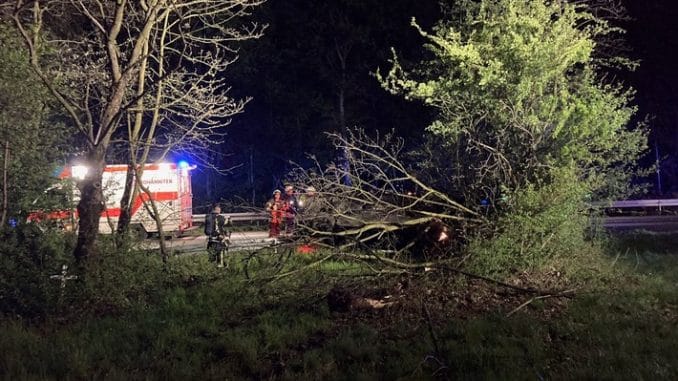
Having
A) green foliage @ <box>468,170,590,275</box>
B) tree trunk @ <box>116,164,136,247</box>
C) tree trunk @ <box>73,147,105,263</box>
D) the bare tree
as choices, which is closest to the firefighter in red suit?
the bare tree

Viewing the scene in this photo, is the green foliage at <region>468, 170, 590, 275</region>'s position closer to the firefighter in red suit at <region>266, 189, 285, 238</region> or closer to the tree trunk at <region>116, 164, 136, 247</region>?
the firefighter in red suit at <region>266, 189, 285, 238</region>

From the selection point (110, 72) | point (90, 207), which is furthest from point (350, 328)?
point (110, 72)

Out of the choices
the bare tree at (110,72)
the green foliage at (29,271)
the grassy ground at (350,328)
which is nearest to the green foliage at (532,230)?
the grassy ground at (350,328)

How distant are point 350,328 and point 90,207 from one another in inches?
188

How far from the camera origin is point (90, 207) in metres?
9.28

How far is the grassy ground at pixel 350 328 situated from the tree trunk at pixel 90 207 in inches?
29.4

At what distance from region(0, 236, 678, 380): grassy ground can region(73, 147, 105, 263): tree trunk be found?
2.45 ft

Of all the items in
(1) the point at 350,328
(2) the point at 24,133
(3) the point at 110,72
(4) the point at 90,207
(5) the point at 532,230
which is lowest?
(1) the point at 350,328

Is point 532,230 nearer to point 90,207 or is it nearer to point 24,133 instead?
point 90,207

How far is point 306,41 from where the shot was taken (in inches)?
1116

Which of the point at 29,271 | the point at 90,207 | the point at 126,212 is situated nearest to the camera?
the point at 29,271

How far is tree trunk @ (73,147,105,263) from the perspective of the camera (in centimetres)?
905

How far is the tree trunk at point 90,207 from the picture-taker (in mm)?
9055

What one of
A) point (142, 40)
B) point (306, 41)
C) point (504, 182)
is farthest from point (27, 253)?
point (306, 41)
